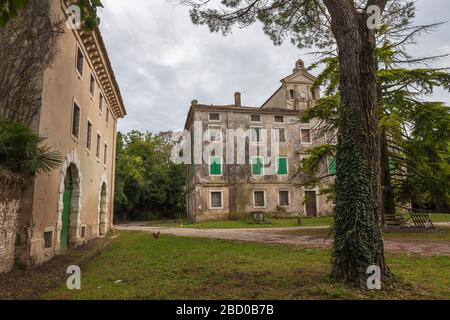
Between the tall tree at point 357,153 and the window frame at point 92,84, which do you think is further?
the window frame at point 92,84

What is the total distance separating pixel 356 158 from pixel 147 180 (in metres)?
36.1

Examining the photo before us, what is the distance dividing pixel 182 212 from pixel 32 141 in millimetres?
34353

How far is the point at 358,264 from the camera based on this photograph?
541cm

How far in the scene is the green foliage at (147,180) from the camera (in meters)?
37.5

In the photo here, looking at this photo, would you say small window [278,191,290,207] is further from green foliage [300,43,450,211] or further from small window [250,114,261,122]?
green foliage [300,43,450,211]

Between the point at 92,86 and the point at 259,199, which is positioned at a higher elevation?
the point at 92,86

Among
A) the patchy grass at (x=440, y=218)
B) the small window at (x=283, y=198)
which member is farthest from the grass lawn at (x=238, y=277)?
the small window at (x=283, y=198)

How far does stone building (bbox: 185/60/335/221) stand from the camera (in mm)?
30062

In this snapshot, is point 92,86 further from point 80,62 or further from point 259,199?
point 259,199

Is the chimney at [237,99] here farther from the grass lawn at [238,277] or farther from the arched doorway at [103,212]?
the grass lawn at [238,277]

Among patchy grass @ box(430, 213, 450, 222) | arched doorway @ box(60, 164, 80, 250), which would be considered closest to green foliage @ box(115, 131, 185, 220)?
arched doorway @ box(60, 164, 80, 250)

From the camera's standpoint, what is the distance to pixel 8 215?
7.17 metres

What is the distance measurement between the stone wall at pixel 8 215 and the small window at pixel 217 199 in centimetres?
2266

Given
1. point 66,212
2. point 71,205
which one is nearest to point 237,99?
point 71,205
